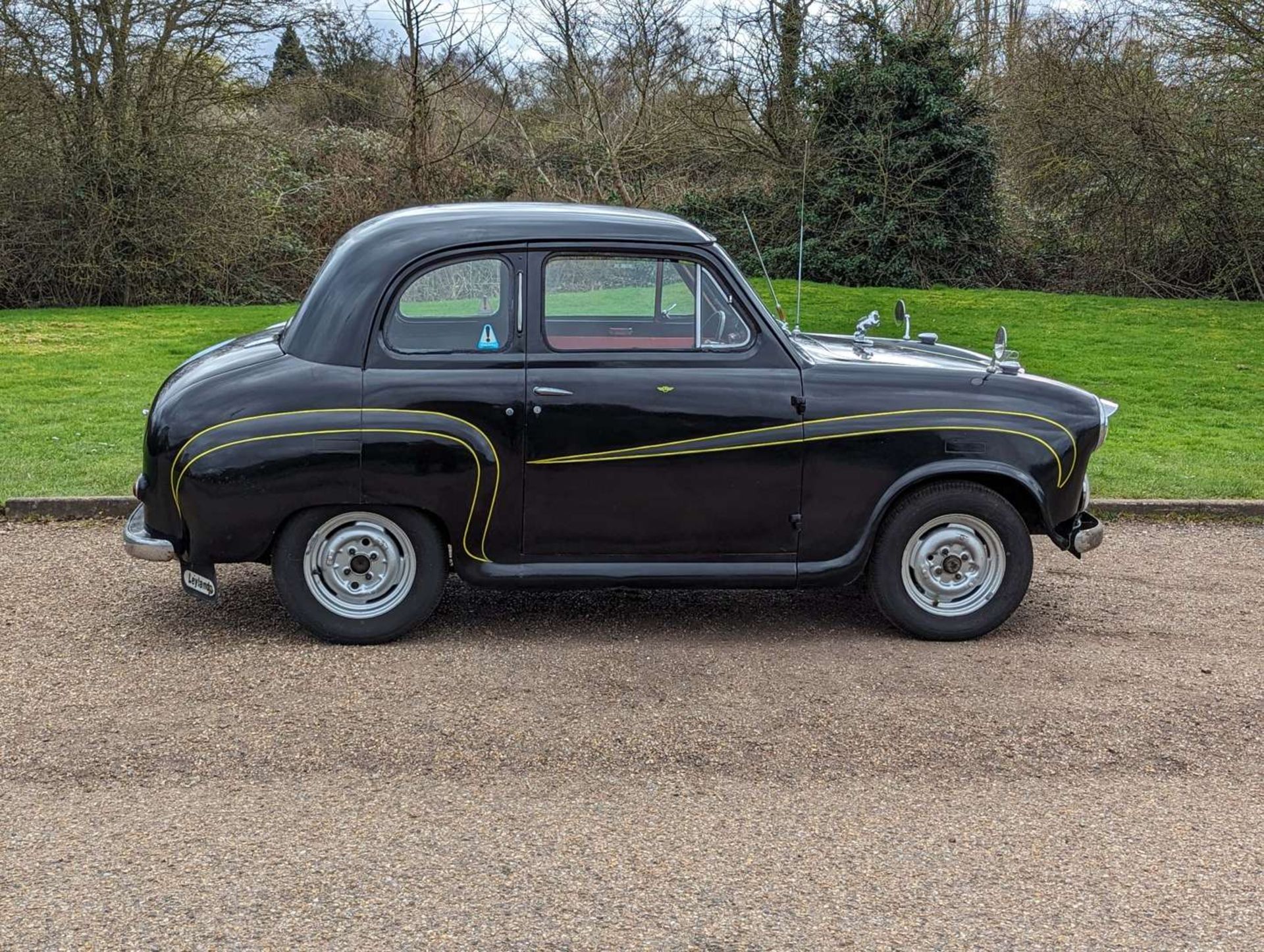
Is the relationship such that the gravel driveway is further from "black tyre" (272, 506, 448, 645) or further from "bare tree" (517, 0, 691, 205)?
"bare tree" (517, 0, 691, 205)

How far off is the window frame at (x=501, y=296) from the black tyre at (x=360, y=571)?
2.42 feet

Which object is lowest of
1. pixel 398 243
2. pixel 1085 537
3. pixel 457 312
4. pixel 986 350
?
pixel 1085 537

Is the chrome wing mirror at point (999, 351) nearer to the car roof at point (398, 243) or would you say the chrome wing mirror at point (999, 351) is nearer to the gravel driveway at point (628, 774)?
the gravel driveway at point (628, 774)

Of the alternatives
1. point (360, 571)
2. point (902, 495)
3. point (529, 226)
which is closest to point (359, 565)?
point (360, 571)

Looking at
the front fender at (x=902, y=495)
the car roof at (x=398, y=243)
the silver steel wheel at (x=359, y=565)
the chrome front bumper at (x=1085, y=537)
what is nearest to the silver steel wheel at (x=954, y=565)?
the front fender at (x=902, y=495)

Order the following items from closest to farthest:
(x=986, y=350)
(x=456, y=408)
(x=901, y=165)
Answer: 1. (x=456, y=408)
2. (x=986, y=350)
3. (x=901, y=165)

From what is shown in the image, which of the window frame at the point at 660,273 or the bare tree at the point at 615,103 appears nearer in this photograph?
the window frame at the point at 660,273

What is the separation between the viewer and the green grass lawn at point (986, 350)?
31.4 ft

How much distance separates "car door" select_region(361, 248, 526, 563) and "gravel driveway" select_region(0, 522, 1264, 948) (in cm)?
63

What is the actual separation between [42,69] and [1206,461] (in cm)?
1723

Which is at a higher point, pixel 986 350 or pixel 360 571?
pixel 986 350

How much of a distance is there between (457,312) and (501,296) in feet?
0.84

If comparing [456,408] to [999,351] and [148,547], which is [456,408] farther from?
[999,351]

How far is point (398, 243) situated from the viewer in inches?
235
